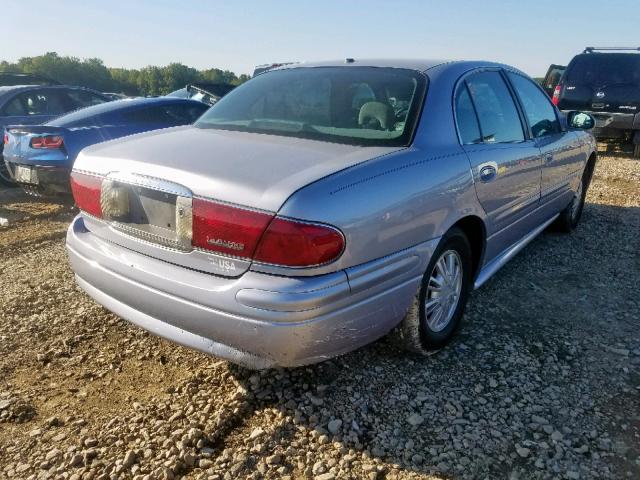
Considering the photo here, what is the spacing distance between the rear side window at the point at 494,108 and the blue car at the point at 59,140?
4.23m

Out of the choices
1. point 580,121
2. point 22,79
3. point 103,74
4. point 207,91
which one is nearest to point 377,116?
point 580,121

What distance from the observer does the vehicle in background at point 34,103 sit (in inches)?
280

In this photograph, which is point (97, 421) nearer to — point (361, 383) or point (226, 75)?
point (361, 383)

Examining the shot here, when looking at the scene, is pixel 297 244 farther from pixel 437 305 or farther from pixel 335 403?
pixel 437 305


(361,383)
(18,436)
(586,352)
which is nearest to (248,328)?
(361,383)

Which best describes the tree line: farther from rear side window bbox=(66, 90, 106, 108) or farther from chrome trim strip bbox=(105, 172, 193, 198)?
chrome trim strip bbox=(105, 172, 193, 198)

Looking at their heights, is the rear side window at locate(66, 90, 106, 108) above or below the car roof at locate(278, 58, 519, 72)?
below

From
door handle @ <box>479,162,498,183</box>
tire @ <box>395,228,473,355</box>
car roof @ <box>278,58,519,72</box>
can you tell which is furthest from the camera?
car roof @ <box>278,58,519,72</box>

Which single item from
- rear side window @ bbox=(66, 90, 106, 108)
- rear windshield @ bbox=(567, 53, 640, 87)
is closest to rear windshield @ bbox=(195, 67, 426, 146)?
rear side window @ bbox=(66, 90, 106, 108)

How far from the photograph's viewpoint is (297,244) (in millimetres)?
1874

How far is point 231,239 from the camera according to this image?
1957mm

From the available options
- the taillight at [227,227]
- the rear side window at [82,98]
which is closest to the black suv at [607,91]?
the rear side window at [82,98]

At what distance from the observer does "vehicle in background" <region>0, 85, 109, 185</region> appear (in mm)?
7109

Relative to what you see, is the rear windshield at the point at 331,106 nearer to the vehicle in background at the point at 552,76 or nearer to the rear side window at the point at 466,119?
the rear side window at the point at 466,119
